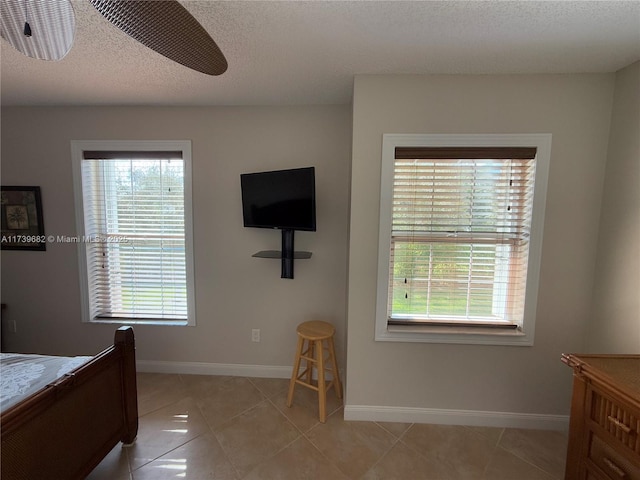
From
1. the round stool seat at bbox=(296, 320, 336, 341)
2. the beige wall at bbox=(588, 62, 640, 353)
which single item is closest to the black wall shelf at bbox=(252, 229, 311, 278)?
the round stool seat at bbox=(296, 320, 336, 341)

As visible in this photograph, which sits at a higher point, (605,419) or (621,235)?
(621,235)

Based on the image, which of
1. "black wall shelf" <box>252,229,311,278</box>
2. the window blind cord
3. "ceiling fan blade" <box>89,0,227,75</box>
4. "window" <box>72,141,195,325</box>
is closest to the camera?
"ceiling fan blade" <box>89,0,227,75</box>

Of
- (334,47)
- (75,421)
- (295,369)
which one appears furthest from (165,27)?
(295,369)

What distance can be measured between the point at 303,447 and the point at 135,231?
2.17 meters

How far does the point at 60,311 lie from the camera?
254 cm

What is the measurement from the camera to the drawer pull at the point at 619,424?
3.50 ft

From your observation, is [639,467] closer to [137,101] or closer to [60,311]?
[137,101]

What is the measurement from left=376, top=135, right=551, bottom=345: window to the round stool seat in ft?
1.26

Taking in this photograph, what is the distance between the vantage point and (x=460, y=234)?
1.92 m

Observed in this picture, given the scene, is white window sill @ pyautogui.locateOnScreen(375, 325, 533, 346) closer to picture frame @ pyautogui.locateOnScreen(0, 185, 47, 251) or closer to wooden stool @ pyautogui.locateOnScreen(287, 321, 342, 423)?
wooden stool @ pyautogui.locateOnScreen(287, 321, 342, 423)

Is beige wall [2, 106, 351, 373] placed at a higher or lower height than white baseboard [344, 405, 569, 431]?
higher

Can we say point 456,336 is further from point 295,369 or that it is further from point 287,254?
point 287,254

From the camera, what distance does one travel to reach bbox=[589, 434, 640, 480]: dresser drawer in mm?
1070

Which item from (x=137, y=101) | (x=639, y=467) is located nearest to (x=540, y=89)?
(x=639, y=467)
